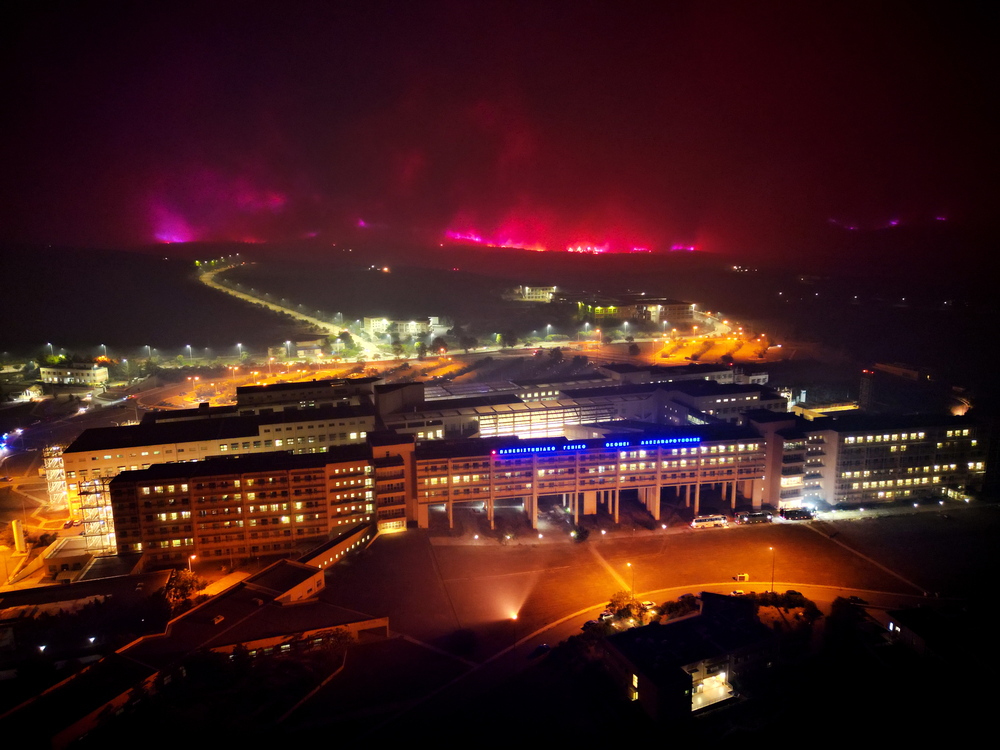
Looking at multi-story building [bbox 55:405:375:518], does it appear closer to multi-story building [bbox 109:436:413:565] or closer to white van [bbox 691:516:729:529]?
multi-story building [bbox 109:436:413:565]

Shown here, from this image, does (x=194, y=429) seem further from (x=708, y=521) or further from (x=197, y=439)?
(x=708, y=521)

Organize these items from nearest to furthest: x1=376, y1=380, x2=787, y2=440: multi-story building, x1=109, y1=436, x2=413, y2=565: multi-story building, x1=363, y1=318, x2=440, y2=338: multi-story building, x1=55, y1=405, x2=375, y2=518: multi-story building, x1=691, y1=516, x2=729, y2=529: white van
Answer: x1=109, y1=436, x2=413, y2=565: multi-story building → x1=691, y1=516, x2=729, y2=529: white van → x1=55, y1=405, x2=375, y2=518: multi-story building → x1=376, y1=380, x2=787, y2=440: multi-story building → x1=363, y1=318, x2=440, y2=338: multi-story building

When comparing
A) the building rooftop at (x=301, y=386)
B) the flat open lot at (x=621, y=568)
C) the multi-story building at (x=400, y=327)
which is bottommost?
the flat open lot at (x=621, y=568)

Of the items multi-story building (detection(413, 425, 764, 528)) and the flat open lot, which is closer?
the flat open lot

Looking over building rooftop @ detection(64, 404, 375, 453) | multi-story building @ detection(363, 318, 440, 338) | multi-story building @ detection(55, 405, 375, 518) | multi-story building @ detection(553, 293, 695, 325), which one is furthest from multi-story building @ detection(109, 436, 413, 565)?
multi-story building @ detection(553, 293, 695, 325)

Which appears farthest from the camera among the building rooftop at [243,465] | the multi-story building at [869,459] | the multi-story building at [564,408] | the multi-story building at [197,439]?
the multi-story building at [564,408]

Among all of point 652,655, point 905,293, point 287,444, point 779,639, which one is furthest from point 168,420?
point 905,293

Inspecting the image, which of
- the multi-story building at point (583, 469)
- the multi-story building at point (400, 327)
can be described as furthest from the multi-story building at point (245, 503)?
the multi-story building at point (400, 327)

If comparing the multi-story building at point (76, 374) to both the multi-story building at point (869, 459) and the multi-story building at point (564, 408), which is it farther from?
the multi-story building at point (869, 459)

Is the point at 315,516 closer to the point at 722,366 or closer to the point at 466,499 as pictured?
the point at 466,499

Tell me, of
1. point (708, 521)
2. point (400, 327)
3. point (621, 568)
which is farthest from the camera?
point (400, 327)

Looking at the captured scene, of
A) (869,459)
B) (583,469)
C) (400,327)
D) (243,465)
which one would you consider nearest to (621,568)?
(583,469)
